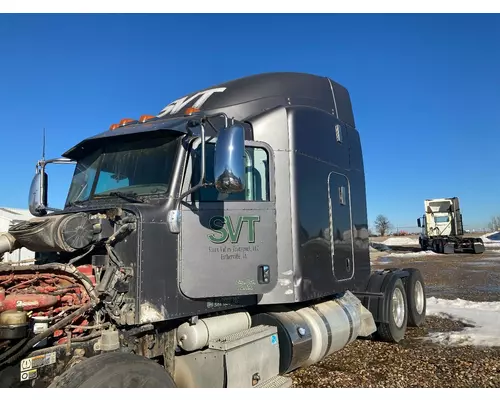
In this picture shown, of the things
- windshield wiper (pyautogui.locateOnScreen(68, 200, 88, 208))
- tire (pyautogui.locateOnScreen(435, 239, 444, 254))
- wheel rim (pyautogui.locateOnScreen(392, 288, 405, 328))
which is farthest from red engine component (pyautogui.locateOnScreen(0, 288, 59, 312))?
tire (pyautogui.locateOnScreen(435, 239, 444, 254))

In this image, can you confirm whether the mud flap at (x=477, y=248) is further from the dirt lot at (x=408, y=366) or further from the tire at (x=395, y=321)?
the tire at (x=395, y=321)

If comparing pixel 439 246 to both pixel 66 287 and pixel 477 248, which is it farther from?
pixel 66 287

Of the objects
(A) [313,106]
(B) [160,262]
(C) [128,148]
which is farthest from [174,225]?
(A) [313,106]

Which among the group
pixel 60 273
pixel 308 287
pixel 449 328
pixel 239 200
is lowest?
pixel 449 328

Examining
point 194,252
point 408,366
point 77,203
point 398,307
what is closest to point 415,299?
point 398,307

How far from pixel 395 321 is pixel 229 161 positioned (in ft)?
16.6

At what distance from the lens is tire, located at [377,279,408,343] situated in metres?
6.84

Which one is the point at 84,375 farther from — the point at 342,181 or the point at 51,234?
the point at 342,181

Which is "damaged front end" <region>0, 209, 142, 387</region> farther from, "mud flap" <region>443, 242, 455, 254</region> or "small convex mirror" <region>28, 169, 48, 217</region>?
"mud flap" <region>443, 242, 455, 254</region>

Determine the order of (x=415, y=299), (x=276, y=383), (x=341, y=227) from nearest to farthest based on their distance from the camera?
1. (x=276, y=383)
2. (x=341, y=227)
3. (x=415, y=299)

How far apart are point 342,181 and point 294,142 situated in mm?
1436

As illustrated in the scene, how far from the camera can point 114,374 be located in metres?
3.04

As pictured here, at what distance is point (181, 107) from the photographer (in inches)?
211

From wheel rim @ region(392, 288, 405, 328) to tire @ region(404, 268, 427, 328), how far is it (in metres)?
0.31
